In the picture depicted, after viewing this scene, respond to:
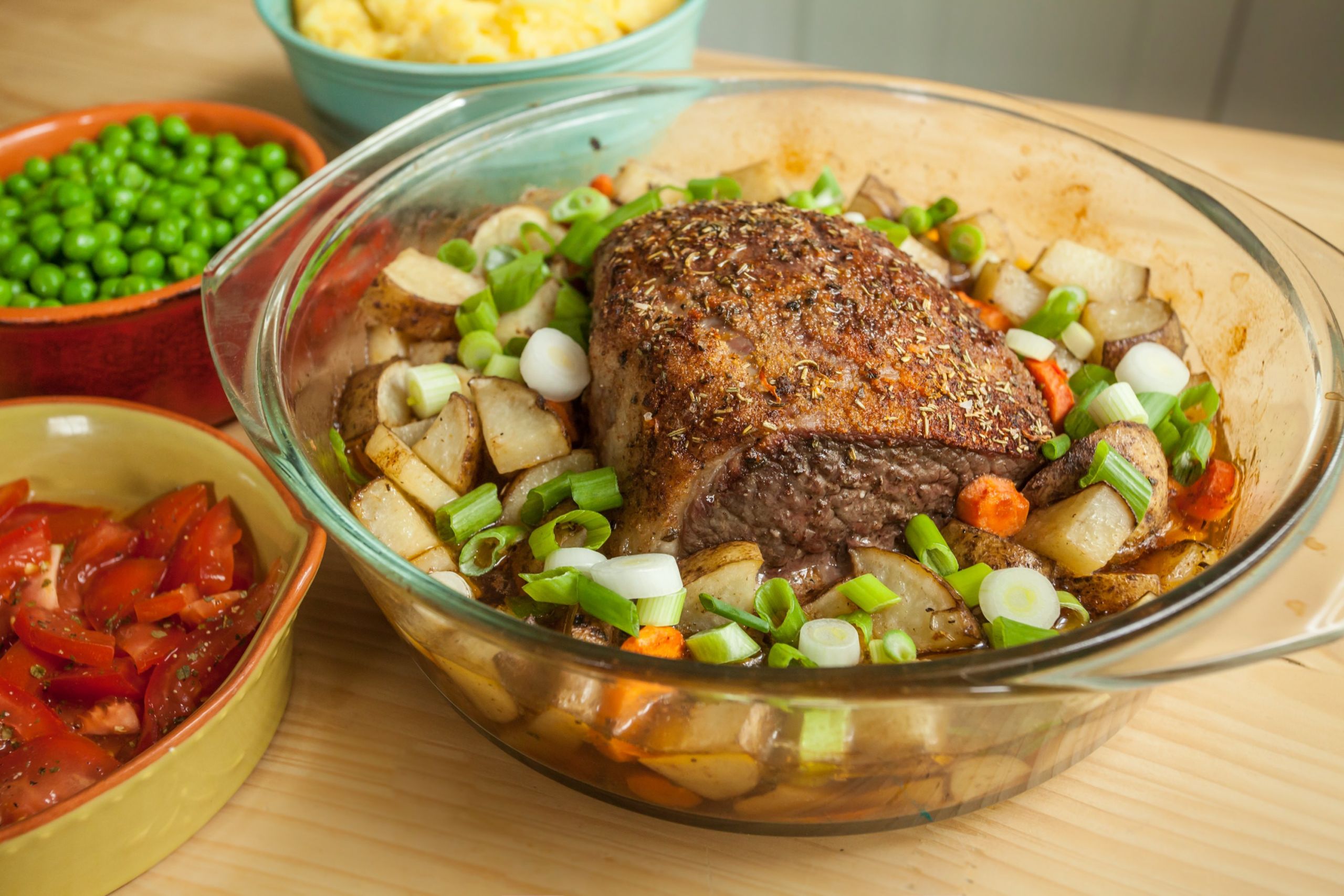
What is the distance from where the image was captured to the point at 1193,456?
2049 mm

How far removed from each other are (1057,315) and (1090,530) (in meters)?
0.65

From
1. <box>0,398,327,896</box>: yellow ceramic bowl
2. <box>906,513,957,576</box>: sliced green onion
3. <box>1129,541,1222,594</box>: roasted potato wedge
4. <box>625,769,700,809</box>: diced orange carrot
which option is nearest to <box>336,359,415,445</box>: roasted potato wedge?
<box>0,398,327,896</box>: yellow ceramic bowl

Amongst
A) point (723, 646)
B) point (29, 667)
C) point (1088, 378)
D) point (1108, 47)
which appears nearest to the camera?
point (723, 646)

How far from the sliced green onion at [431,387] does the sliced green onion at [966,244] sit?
1276mm

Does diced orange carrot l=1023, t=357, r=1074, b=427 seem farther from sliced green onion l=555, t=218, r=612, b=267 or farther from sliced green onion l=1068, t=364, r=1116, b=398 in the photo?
sliced green onion l=555, t=218, r=612, b=267

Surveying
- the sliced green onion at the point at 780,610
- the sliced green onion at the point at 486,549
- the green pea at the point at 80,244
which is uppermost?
the green pea at the point at 80,244

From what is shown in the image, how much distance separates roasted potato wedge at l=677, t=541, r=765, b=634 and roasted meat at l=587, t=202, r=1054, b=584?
97mm

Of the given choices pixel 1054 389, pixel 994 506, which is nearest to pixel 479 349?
pixel 994 506

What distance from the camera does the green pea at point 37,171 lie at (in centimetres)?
287

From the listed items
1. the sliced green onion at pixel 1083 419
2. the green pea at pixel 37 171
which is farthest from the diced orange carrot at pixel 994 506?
the green pea at pixel 37 171

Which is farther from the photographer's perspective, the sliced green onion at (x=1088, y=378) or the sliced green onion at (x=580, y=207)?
the sliced green onion at (x=580, y=207)

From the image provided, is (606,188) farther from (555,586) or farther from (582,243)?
(555,586)

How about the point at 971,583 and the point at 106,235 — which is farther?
the point at 106,235

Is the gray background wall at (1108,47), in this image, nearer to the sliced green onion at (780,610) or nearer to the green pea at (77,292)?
the green pea at (77,292)
